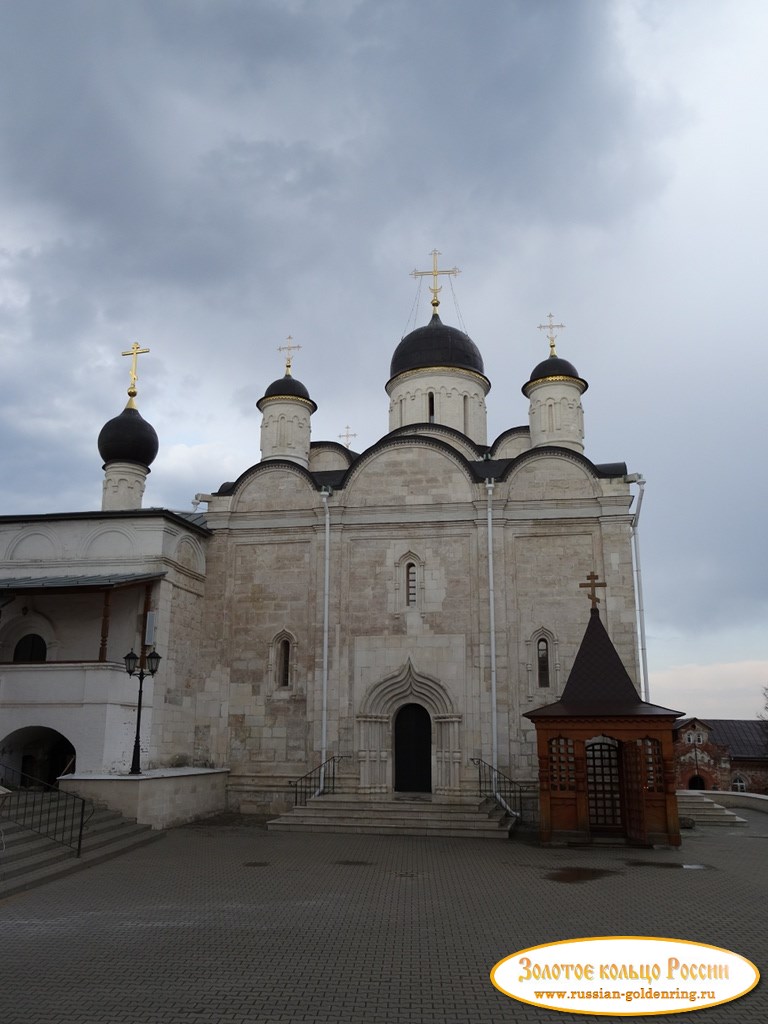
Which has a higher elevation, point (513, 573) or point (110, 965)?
point (513, 573)

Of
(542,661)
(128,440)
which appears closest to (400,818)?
(542,661)

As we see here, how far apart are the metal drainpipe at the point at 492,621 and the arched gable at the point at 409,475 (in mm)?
470

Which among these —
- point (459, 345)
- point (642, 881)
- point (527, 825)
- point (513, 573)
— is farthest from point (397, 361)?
point (642, 881)

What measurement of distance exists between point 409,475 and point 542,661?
16.0 feet

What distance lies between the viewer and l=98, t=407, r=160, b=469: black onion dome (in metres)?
19.2

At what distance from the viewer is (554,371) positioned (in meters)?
19.9

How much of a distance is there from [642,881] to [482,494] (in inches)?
366

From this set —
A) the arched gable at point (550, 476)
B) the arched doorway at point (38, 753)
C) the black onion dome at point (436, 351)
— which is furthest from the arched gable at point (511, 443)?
the arched doorway at point (38, 753)

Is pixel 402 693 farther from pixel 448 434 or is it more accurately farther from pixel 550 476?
pixel 448 434

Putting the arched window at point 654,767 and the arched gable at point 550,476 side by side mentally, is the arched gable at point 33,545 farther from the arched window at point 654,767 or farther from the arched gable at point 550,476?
the arched window at point 654,767

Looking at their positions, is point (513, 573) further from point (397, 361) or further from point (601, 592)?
point (397, 361)

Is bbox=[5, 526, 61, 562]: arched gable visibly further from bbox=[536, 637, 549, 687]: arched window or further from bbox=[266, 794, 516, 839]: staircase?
bbox=[536, 637, 549, 687]: arched window

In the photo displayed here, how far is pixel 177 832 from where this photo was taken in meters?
14.6

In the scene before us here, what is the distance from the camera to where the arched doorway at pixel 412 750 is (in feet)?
56.5
